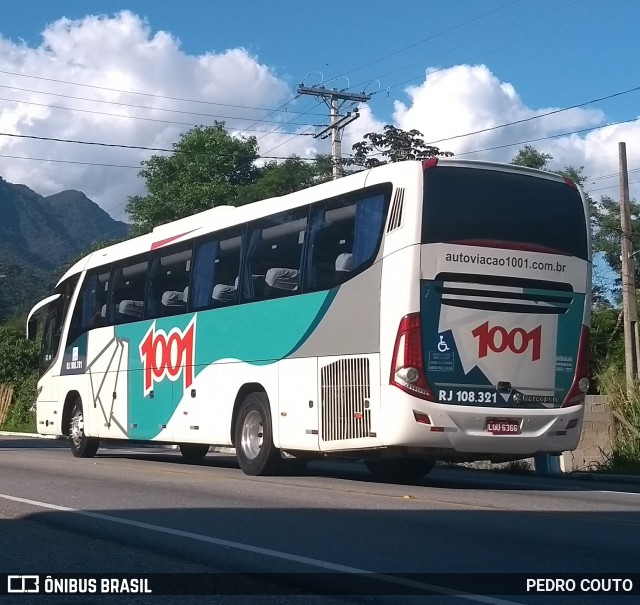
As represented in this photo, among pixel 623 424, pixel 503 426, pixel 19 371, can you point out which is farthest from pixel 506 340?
pixel 19 371

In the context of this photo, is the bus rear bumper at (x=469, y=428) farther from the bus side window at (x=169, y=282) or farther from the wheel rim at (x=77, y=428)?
the wheel rim at (x=77, y=428)

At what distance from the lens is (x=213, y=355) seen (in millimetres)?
16703

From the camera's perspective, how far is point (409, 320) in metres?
12.9

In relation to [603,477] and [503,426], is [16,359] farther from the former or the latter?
[503,426]

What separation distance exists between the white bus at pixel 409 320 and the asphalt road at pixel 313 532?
2.51 feet

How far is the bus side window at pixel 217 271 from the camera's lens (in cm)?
1634

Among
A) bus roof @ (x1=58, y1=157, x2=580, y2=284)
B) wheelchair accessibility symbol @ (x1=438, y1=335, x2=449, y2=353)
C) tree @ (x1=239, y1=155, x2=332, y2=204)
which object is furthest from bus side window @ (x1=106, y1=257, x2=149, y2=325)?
tree @ (x1=239, y1=155, x2=332, y2=204)

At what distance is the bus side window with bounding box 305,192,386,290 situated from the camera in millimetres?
13555

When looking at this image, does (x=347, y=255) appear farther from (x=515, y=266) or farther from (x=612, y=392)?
(x=612, y=392)

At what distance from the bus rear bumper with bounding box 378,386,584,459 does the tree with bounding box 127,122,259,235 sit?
53.6m

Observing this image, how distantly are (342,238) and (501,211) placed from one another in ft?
6.57

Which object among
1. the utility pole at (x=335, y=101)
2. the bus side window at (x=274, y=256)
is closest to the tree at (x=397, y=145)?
the utility pole at (x=335, y=101)

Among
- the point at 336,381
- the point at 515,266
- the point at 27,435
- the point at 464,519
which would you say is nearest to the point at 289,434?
the point at 336,381

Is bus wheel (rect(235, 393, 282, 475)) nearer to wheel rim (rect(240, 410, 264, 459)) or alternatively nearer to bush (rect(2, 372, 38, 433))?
wheel rim (rect(240, 410, 264, 459))
